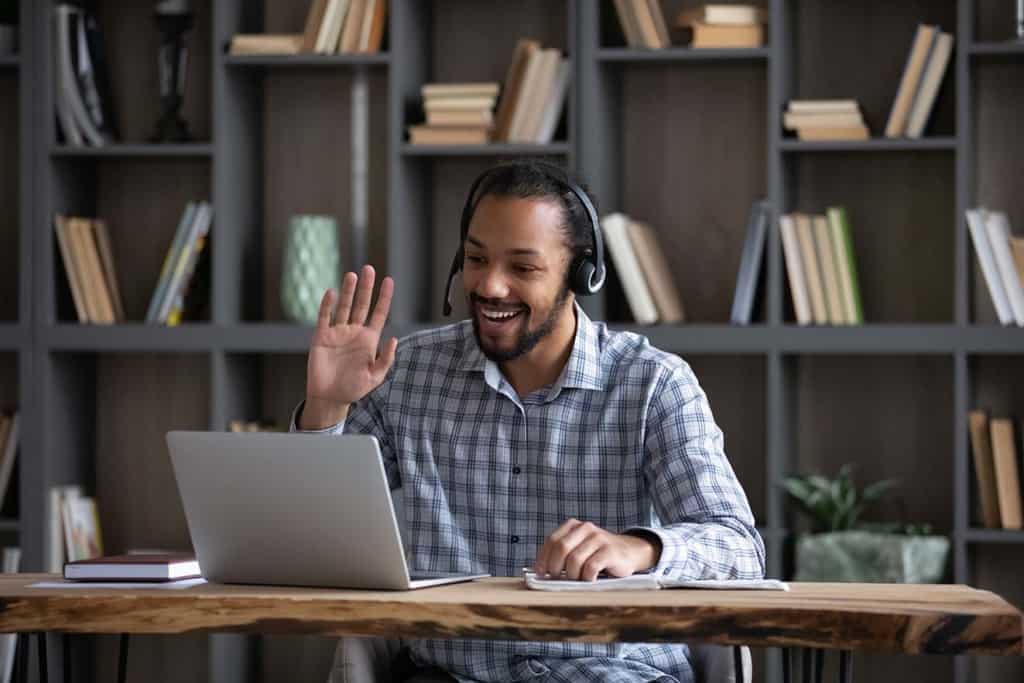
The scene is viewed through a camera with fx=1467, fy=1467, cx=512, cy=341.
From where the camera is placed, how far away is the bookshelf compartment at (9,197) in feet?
13.3

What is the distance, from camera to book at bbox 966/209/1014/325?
11.0ft

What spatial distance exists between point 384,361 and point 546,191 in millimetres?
441

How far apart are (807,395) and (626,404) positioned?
165 cm

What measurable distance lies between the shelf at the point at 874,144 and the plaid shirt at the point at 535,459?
1.26m

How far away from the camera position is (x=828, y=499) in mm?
3455

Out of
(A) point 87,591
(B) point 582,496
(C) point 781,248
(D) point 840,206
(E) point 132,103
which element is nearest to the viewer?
(A) point 87,591

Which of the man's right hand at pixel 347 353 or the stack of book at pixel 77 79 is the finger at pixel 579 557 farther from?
the stack of book at pixel 77 79

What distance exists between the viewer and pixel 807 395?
3.76 meters

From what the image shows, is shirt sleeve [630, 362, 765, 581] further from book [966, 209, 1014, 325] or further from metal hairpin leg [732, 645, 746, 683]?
book [966, 209, 1014, 325]

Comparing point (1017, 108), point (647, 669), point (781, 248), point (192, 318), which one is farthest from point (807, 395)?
point (647, 669)

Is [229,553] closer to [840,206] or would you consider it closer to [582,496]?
[582,496]

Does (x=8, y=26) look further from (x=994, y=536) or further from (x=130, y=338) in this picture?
(x=994, y=536)

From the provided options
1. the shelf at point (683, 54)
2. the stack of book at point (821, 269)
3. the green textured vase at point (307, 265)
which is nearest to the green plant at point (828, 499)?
the stack of book at point (821, 269)

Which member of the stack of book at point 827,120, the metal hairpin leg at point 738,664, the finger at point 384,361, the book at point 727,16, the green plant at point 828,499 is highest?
the book at point 727,16
